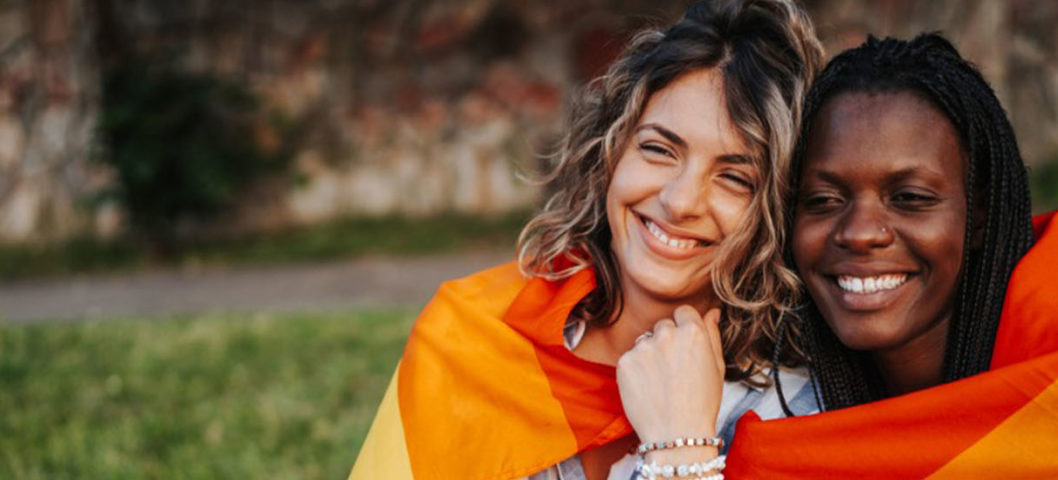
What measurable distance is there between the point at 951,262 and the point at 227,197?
297 inches

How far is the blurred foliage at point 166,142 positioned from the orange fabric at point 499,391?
634 cm

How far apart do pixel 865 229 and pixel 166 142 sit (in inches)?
291

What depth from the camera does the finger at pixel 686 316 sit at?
2461 millimetres

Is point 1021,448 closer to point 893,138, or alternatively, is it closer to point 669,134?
point 893,138

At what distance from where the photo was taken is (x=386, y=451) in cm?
247

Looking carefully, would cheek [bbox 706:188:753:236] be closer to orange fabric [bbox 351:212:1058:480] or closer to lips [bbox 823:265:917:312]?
lips [bbox 823:265:917:312]

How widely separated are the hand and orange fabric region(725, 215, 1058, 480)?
0.16 meters

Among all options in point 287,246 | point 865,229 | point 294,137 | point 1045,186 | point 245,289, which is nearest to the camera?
point 865,229

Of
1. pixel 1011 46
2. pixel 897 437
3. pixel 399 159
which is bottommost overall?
pixel 897 437

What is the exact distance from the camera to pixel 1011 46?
9.58 meters

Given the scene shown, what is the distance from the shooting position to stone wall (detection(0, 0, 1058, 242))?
30.0 feet

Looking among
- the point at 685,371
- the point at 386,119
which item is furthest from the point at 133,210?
the point at 685,371

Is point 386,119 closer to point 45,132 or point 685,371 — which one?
point 45,132

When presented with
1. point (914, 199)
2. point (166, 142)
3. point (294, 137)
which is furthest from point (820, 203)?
point (294, 137)
